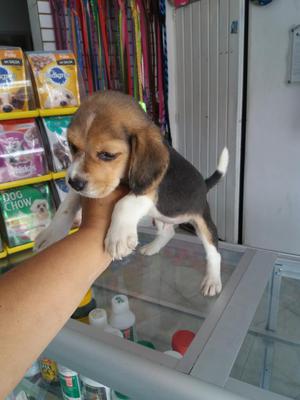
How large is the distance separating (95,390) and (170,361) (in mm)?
242

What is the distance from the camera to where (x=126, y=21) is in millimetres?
2375

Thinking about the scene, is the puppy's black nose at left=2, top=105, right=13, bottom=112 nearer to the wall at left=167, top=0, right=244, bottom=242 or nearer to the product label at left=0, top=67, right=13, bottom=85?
the product label at left=0, top=67, right=13, bottom=85

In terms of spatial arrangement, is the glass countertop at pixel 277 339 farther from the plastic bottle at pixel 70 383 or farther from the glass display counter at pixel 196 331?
the plastic bottle at pixel 70 383

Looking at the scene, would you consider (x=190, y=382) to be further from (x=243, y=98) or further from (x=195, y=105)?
(x=195, y=105)

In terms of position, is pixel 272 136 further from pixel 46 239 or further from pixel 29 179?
pixel 46 239

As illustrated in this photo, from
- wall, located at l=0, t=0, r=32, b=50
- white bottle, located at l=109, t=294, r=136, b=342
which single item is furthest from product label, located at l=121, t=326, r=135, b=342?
wall, located at l=0, t=0, r=32, b=50

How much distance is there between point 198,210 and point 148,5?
6.78ft

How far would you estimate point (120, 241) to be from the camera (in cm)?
83

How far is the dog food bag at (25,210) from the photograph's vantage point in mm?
1694

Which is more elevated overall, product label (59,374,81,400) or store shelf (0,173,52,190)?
store shelf (0,173,52,190)

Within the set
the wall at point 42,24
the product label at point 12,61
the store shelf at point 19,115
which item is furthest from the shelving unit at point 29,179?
the wall at point 42,24

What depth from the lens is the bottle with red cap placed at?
84 centimetres

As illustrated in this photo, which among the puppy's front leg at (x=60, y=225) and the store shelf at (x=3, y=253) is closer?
the puppy's front leg at (x=60, y=225)

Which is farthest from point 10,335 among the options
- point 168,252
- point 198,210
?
point 168,252
